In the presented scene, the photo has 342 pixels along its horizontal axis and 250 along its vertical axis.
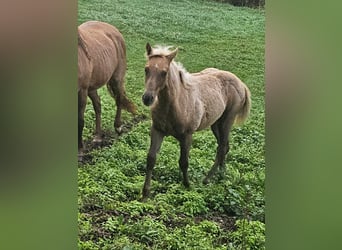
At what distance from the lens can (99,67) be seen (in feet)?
9.81

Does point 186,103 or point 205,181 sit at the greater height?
point 186,103

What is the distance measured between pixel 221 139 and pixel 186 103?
0.89 ft

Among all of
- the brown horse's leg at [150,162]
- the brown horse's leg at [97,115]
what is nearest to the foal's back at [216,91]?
the brown horse's leg at [150,162]

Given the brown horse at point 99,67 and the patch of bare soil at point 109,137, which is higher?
the brown horse at point 99,67

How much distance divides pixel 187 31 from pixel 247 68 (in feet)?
1.24

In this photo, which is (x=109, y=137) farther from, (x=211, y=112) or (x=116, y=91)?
(x=211, y=112)

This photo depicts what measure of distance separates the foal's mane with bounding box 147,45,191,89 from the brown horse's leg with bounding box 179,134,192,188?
0.28 meters

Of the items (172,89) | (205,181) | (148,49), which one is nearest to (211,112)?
(172,89)

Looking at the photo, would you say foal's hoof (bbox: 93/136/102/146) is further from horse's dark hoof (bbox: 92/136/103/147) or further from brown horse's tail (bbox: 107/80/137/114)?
brown horse's tail (bbox: 107/80/137/114)

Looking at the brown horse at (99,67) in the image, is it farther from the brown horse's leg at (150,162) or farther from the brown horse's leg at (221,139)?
the brown horse's leg at (221,139)

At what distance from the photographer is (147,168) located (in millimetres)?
3004

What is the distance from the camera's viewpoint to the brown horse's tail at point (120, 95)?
3.00 meters
